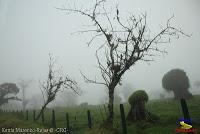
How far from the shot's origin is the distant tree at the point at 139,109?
56.2 feet

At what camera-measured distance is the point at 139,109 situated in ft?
58.4

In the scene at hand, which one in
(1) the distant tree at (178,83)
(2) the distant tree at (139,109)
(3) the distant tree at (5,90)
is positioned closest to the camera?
(2) the distant tree at (139,109)

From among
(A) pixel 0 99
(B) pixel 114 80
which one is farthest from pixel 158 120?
(A) pixel 0 99

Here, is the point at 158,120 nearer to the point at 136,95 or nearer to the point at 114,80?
the point at 136,95

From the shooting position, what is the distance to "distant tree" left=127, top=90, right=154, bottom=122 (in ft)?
56.2

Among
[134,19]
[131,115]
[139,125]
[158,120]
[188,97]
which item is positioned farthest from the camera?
[188,97]

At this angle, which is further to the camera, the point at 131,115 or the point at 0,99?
the point at 0,99

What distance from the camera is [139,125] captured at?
15539mm

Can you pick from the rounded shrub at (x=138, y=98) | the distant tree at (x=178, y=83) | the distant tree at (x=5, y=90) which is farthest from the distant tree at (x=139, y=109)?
the distant tree at (x=5, y=90)

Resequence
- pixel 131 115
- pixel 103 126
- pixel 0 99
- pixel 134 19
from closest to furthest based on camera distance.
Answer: pixel 103 126, pixel 134 19, pixel 131 115, pixel 0 99

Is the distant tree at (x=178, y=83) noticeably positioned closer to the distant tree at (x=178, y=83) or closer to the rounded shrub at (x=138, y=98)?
the distant tree at (x=178, y=83)

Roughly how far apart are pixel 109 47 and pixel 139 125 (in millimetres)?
7115

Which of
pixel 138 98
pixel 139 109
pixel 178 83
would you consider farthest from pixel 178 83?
pixel 139 109

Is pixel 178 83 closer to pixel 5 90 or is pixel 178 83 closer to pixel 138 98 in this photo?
pixel 138 98
